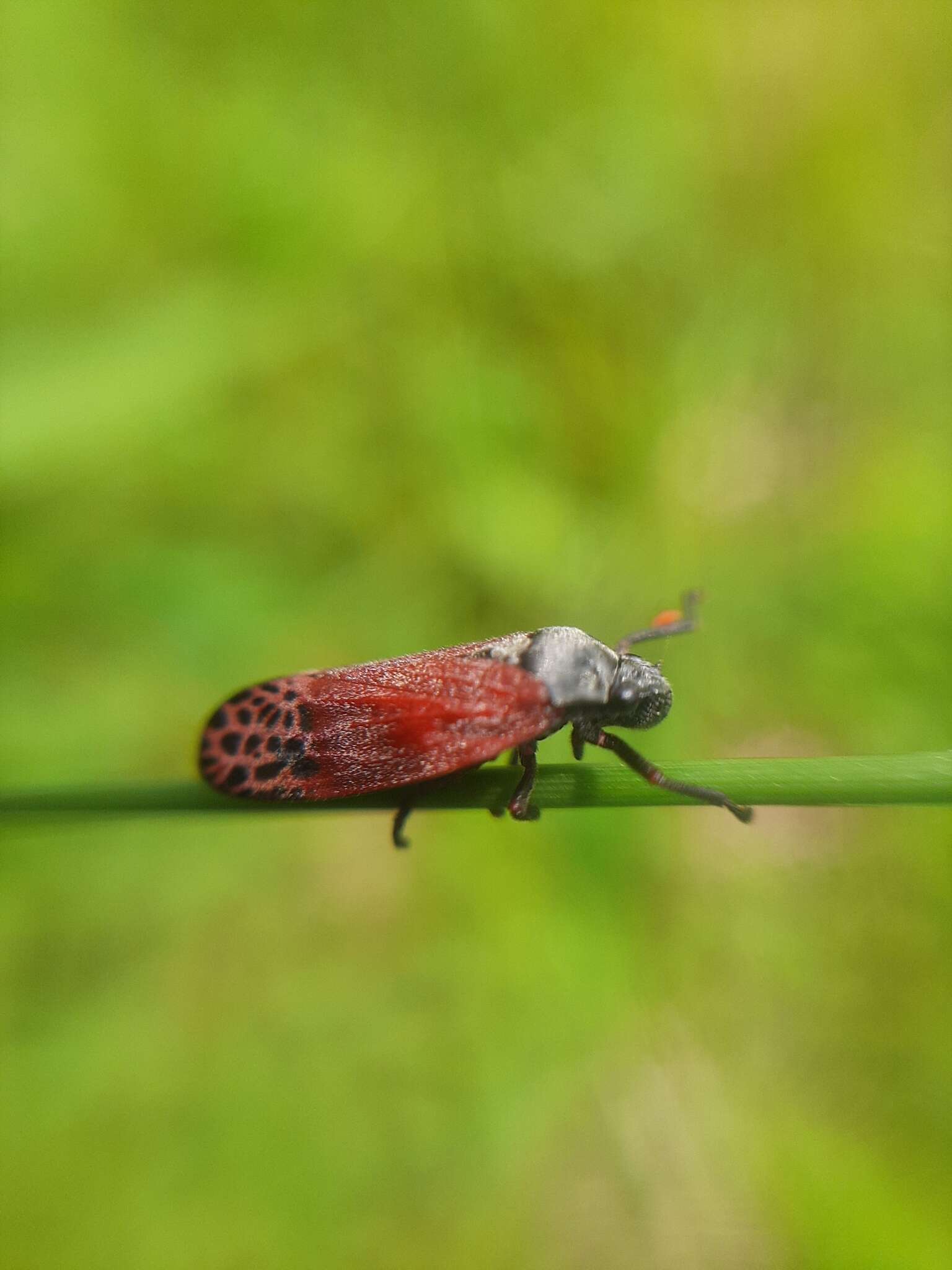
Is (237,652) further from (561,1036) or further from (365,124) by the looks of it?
(365,124)

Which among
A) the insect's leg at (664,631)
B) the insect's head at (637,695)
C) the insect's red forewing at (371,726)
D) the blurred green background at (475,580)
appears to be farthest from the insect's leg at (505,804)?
the blurred green background at (475,580)

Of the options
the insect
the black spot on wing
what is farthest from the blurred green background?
the black spot on wing

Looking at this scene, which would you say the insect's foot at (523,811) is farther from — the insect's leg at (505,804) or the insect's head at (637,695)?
the insect's head at (637,695)

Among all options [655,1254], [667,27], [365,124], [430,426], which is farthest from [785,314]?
[655,1254]

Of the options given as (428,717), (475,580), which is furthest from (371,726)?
(475,580)

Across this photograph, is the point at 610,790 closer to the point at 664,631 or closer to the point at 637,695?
the point at 637,695

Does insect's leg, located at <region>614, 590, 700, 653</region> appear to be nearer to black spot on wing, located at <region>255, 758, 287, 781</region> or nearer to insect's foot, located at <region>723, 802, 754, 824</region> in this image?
insect's foot, located at <region>723, 802, 754, 824</region>
